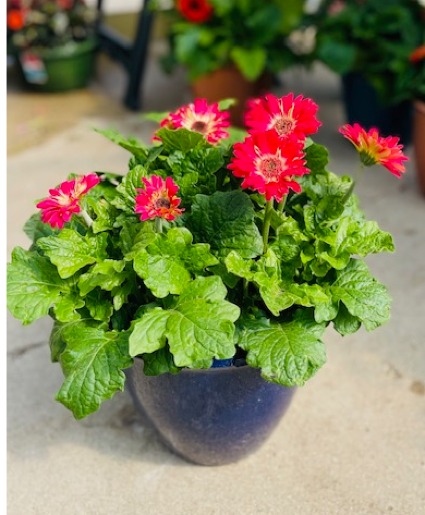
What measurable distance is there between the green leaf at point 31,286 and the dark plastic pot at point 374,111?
2.22 m

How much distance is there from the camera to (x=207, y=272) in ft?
5.34

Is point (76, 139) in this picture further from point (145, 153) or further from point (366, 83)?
point (145, 153)

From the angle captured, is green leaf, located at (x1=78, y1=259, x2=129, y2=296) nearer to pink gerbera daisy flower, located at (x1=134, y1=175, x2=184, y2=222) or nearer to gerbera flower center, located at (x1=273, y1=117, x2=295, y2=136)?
pink gerbera daisy flower, located at (x1=134, y1=175, x2=184, y2=222)

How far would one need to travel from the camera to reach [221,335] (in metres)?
1.45

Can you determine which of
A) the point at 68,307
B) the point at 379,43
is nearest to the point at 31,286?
the point at 68,307

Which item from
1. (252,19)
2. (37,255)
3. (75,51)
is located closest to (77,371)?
(37,255)

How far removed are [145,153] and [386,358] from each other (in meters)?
1.00

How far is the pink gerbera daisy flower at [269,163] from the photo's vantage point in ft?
4.73

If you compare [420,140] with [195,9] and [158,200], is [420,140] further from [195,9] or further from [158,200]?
[158,200]

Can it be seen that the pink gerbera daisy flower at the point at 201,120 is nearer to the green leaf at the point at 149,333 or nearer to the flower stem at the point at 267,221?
the flower stem at the point at 267,221

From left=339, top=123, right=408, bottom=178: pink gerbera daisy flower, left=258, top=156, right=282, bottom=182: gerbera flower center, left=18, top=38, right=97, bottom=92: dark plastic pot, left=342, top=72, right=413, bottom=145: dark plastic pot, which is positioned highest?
left=339, top=123, right=408, bottom=178: pink gerbera daisy flower

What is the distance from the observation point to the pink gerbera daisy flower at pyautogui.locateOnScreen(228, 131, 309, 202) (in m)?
1.44

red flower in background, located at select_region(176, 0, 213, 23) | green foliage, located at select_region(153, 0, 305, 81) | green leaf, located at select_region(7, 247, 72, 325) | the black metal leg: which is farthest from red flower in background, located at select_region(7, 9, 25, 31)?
green leaf, located at select_region(7, 247, 72, 325)

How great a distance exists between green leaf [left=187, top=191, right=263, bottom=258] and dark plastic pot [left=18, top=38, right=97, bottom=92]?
291 centimetres
